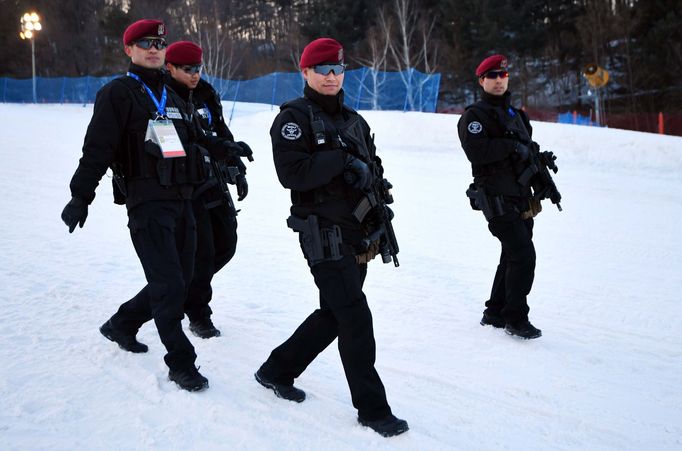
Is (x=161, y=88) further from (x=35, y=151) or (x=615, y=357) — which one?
(x=35, y=151)

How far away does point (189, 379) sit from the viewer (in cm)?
353

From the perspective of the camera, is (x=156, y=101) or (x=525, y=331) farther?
(x=525, y=331)

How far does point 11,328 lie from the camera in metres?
4.34

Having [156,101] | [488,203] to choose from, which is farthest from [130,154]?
[488,203]

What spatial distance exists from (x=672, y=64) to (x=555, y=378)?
31.0 m

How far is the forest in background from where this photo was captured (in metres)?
31.0

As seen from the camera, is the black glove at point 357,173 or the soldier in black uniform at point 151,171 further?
the soldier in black uniform at point 151,171

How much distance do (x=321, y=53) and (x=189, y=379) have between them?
6.42 feet

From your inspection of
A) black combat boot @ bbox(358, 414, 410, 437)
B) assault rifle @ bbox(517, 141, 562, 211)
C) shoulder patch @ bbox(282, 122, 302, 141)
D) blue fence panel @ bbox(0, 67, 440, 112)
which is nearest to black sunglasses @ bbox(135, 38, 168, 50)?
shoulder patch @ bbox(282, 122, 302, 141)

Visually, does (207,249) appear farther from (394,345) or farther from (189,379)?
(394,345)

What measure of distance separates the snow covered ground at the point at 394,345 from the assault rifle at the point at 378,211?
0.94 m

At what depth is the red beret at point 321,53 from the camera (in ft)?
10.6

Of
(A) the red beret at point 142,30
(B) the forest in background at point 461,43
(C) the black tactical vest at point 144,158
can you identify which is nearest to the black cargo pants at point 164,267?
(C) the black tactical vest at point 144,158

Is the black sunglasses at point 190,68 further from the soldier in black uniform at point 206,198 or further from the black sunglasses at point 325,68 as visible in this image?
the black sunglasses at point 325,68
